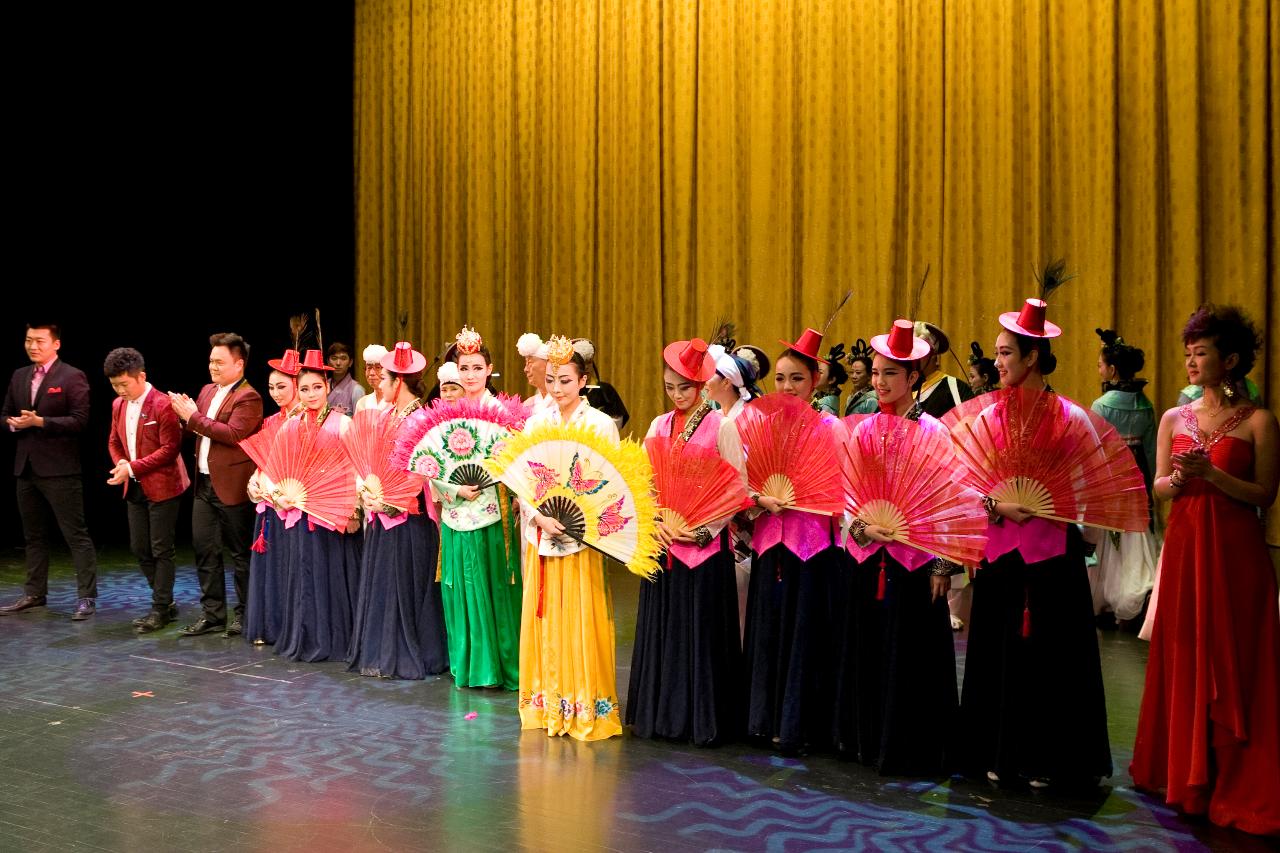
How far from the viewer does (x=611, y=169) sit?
9812 millimetres

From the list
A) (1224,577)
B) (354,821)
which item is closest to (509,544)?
(354,821)

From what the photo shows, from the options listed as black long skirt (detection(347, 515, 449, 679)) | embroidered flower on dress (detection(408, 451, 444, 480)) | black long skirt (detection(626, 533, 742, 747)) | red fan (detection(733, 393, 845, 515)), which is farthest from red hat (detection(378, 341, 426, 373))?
A: red fan (detection(733, 393, 845, 515))

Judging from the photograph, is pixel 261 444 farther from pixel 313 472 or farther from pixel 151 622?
pixel 151 622

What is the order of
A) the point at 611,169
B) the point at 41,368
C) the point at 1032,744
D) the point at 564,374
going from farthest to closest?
the point at 611,169 < the point at 41,368 < the point at 564,374 < the point at 1032,744

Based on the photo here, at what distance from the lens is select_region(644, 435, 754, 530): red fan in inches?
153

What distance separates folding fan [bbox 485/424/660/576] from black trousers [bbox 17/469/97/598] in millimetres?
3432

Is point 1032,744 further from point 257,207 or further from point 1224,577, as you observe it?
point 257,207

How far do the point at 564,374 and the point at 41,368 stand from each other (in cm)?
371

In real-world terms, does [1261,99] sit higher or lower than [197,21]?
lower

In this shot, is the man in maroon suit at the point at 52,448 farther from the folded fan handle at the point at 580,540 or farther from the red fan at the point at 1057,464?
the red fan at the point at 1057,464

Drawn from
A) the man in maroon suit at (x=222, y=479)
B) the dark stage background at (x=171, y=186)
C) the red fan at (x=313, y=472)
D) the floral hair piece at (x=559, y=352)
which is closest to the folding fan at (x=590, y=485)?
the floral hair piece at (x=559, y=352)

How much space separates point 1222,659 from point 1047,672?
1.57 ft

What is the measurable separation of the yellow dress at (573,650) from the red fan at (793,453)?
0.70m

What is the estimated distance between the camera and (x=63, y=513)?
6.37 m
